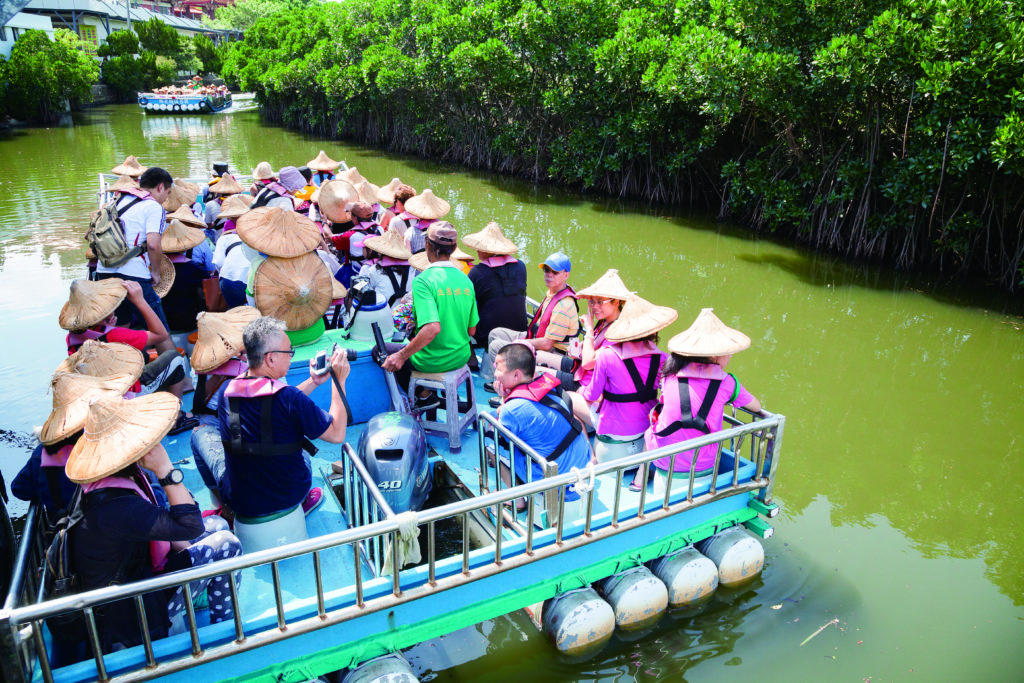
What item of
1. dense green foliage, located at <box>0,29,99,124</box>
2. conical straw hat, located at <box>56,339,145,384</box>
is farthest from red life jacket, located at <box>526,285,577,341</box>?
dense green foliage, located at <box>0,29,99,124</box>

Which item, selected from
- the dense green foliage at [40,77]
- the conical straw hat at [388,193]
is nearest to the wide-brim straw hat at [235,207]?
the conical straw hat at [388,193]

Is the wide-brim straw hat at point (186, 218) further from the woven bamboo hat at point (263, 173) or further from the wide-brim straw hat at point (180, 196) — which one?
the woven bamboo hat at point (263, 173)

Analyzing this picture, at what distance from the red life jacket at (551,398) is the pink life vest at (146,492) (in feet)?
6.15

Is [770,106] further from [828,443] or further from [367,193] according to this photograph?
[828,443]

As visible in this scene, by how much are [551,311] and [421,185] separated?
17.1 metres

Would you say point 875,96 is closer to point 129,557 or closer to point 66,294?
point 129,557

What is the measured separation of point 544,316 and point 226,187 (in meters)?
6.24

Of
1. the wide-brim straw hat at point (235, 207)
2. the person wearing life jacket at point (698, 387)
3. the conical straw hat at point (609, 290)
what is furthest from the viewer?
the wide-brim straw hat at point (235, 207)

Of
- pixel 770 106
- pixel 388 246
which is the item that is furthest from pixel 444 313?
pixel 770 106

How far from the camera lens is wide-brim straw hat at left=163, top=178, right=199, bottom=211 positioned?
8.51 m

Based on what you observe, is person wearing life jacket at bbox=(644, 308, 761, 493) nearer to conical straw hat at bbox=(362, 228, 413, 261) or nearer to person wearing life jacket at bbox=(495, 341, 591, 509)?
person wearing life jacket at bbox=(495, 341, 591, 509)

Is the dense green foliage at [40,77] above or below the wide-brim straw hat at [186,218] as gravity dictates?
above

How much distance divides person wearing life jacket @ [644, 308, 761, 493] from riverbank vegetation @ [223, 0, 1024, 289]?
24.5 feet

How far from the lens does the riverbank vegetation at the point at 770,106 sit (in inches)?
390
